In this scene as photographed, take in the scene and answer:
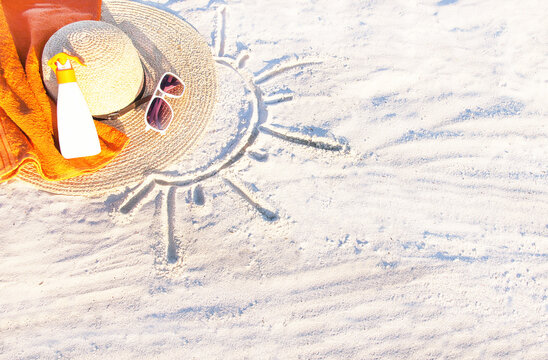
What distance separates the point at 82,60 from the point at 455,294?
71.2 inches

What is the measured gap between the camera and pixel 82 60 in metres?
1.42

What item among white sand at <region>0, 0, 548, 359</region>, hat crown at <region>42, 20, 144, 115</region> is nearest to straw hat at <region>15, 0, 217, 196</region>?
hat crown at <region>42, 20, 144, 115</region>

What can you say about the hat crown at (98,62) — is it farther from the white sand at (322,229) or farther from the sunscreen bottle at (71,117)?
the white sand at (322,229)

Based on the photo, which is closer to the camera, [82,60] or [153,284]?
[82,60]

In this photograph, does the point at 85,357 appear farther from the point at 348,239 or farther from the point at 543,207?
the point at 543,207

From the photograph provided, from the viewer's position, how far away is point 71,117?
142cm

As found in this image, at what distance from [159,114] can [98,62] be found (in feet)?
1.13

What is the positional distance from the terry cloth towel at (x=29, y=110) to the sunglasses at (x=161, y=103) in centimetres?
15

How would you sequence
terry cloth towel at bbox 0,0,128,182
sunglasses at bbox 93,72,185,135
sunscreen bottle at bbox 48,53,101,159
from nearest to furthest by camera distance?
sunscreen bottle at bbox 48,53,101,159 → terry cloth towel at bbox 0,0,128,182 → sunglasses at bbox 93,72,185,135

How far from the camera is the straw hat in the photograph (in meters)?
1.45

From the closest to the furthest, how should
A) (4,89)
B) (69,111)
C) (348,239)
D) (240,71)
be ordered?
(69,111), (4,89), (348,239), (240,71)

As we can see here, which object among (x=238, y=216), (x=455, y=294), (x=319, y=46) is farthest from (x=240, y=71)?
(x=455, y=294)

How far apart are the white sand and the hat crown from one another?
454mm

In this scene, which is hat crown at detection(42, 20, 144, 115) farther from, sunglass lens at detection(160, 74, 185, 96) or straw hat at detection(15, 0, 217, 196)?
sunglass lens at detection(160, 74, 185, 96)
